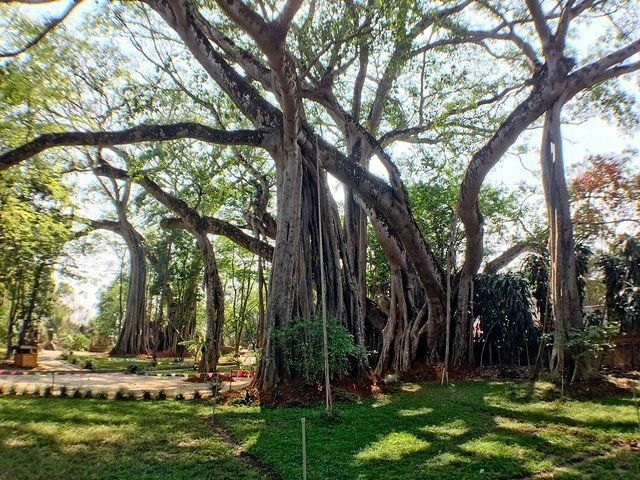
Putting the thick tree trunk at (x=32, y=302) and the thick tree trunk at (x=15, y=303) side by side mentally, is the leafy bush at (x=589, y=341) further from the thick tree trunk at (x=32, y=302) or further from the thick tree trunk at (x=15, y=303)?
the thick tree trunk at (x=15, y=303)

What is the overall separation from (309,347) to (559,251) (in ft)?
15.3

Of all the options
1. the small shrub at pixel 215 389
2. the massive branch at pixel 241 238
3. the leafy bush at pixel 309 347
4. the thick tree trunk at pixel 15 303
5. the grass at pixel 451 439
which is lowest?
the grass at pixel 451 439

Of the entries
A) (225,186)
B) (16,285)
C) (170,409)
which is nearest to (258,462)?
(170,409)

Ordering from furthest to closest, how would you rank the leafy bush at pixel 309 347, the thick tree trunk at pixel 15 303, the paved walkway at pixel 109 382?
the thick tree trunk at pixel 15 303 → the paved walkway at pixel 109 382 → the leafy bush at pixel 309 347

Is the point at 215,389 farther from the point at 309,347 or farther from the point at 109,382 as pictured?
the point at 109,382

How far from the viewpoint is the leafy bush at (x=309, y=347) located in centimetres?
643

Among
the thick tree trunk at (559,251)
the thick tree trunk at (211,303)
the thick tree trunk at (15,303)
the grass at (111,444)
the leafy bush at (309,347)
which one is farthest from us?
the thick tree trunk at (15,303)

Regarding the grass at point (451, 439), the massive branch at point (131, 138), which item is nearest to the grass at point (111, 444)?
the grass at point (451, 439)

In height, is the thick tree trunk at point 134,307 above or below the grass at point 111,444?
above

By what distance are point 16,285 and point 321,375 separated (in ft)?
A: 42.3

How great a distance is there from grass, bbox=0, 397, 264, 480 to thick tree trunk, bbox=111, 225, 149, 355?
1375cm

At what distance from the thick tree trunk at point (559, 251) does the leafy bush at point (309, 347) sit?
351 cm

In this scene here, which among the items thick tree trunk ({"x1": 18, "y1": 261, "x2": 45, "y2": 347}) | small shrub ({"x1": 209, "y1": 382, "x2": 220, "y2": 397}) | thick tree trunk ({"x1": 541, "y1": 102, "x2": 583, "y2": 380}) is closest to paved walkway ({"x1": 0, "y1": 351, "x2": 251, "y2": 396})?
small shrub ({"x1": 209, "y1": 382, "x2": 220, "y2": 397})

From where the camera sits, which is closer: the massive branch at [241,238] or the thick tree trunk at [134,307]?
the massive branch at [241,238]
